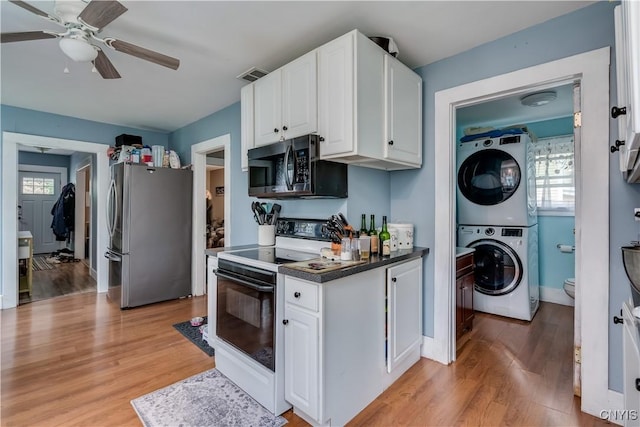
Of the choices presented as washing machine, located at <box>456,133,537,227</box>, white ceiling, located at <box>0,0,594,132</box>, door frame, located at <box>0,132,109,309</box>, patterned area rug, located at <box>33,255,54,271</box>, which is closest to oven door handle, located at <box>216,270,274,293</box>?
white ceiling, located at <box>0,0,594,132</box>

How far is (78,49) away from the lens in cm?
175

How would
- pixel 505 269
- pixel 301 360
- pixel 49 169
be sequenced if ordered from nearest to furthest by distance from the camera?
pixel 301 360 → pixel 505 269 → pixel 49 169

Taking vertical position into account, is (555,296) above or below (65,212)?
below

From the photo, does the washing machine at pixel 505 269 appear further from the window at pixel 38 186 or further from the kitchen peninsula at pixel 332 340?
the window at pixel 38 186

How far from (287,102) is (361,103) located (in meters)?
0.66

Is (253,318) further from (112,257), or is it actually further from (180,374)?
(112,257)

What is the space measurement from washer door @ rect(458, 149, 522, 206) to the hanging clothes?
25.1 feet

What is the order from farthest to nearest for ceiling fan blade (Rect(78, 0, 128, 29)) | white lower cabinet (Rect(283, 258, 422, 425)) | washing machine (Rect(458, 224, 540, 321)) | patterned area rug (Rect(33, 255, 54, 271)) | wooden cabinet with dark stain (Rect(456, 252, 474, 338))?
patterned area rug (Rect(33, 255, 54, 271)) < washing machine (Rect(458, 224, 540, 321)) < wooden cabinet with dark stain (Rect(456, 252, 474, 338)) < white lower cabinet (Rect(283, 258, 422, 425)) < ceiling fan blade (Rect(78, 0, 128, 29))

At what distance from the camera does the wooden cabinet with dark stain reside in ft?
8.52

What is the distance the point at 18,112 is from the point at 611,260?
581cm

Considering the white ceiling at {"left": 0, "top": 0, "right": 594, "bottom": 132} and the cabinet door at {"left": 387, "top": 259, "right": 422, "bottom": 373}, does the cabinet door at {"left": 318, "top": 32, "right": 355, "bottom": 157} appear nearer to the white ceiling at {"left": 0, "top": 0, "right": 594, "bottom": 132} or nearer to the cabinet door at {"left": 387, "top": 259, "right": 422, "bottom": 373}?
the white ceiling at {"left": 0, "top": 0, "right": 594, "bottom": 132}

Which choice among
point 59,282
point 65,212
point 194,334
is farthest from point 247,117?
point 65,212

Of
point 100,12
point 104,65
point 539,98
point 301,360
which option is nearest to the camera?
point 100,12

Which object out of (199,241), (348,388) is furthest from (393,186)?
(199,241)
